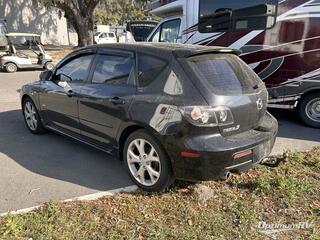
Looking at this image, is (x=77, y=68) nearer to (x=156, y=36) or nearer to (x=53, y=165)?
A: (x=53, y=165)

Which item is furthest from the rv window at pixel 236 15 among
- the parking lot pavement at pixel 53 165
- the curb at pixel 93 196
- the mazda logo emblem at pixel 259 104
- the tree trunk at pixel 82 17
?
the tree trunk at pixel 82 17

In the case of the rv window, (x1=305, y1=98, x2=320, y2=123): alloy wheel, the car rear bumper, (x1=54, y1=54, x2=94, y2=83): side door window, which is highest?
the rv window

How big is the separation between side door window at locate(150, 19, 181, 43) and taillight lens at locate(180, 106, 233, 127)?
4.75 meters

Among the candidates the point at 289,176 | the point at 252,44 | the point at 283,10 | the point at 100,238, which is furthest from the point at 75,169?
the point at 283,10

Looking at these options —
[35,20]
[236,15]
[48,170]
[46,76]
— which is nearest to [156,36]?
[236,15]

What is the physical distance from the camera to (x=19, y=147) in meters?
5.43

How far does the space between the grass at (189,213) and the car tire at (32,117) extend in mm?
2605

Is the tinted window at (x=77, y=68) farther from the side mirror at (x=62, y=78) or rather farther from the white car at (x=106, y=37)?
the white car at (x=106, y=37)

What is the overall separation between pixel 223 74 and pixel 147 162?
1287 millimetres

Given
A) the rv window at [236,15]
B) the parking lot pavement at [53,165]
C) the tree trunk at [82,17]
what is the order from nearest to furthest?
the parking lot pavement at [53,165] < the rv window at [236,15] < the tree trunk at [82,17]

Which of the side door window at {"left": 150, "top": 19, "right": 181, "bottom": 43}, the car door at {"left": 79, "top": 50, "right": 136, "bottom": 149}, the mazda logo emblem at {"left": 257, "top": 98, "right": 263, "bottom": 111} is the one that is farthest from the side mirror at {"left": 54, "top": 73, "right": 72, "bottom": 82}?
the side door window at {"left": 150, "top": 19, "right": 181, "bottom": 43}

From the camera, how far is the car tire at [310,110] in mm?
6740

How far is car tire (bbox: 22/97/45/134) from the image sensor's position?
5.92 meters

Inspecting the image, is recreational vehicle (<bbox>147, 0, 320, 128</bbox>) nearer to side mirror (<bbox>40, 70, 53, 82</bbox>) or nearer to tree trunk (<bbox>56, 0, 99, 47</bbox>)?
side mirror (<bbox>40, 70, 53, 82</bbox>)
